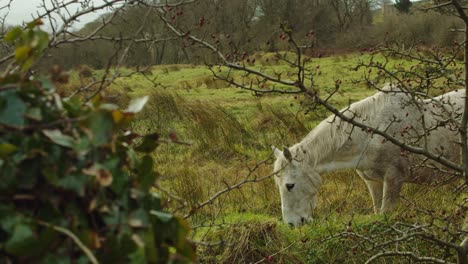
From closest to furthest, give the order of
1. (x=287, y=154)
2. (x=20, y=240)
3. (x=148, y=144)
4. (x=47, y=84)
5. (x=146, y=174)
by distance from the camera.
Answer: (x=20, y=240), (x=47, y=84), (x=146, y=174), (x=148, y=144), (x=287, y=154)

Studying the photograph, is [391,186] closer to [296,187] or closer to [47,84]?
[296,187]

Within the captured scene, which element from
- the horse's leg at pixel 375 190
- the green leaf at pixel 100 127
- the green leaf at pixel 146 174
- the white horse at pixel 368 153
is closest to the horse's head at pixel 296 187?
the white horse at pixel 368 153

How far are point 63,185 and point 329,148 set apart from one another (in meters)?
5.62

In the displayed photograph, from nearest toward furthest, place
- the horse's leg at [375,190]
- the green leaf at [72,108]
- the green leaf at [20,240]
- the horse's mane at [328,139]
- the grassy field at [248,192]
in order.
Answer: the green leaf at [20,240]
the green leaf at [72,108]
the grassy field at [248,192]
the horse's mane at [328,139]
the horse's leg at [375,190]

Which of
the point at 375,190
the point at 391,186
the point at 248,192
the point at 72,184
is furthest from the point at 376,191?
the point at 72,184

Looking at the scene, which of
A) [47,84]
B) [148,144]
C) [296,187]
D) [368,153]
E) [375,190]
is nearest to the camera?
[47,84]

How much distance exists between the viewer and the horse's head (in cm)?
634

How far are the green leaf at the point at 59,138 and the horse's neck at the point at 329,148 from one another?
5.48 m

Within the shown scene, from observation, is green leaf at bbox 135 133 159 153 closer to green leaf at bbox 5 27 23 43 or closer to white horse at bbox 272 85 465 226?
green leaf at bbox 5 27 23 43

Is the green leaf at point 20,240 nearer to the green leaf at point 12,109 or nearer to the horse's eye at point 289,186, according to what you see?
the green leaf at point 12,109

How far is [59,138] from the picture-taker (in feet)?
4.39

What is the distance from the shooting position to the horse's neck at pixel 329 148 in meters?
6.75

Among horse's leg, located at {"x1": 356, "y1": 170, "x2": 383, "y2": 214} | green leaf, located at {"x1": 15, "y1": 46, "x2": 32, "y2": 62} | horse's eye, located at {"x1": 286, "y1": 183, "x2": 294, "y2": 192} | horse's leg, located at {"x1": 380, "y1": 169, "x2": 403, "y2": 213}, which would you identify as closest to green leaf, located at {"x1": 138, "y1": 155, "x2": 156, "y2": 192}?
green leaf, located at {"x1": 15, "y1": 46, "x2": 32, "y2": 62}

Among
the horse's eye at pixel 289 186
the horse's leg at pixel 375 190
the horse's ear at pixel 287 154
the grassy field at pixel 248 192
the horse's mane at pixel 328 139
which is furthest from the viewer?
the horse's leg at pixel 375 190
